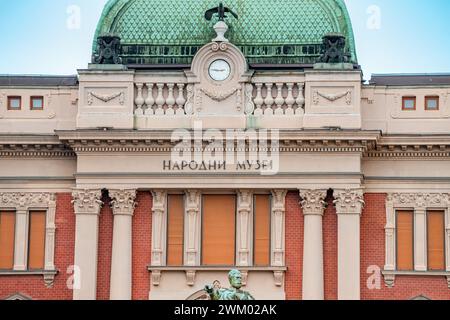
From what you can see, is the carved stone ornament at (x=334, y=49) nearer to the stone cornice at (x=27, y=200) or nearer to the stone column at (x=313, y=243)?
the stone column at (x=313, y=243)

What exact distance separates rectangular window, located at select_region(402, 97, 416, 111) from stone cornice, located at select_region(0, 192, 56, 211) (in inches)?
439

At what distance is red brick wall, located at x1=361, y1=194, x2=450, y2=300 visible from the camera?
54688 millimetres

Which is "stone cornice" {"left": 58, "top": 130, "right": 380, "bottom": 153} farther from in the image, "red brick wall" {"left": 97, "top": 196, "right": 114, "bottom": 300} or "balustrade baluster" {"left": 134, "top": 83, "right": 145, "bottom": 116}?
"red brick wall" {"left": 97, "top": 196, "right": 114, "bottom": 300}

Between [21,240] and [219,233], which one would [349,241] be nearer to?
[219,233]

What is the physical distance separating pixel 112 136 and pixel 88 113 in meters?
1.23

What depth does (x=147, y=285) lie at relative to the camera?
5491 centimetres

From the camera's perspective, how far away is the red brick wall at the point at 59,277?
5531 centimetres

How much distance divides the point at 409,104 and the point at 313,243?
5443mm

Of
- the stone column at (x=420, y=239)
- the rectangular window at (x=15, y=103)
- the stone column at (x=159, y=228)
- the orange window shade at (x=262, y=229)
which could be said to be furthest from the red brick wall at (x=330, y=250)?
the rectangular window at (x=15, y=103)

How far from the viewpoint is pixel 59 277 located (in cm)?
5534
